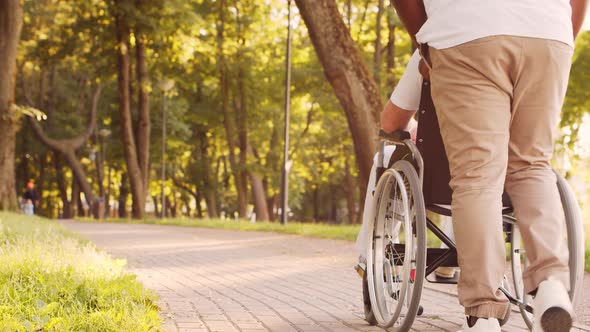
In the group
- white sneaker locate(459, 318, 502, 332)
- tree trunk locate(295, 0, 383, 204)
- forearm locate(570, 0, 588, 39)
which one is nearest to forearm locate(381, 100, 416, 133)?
forearm locate(570, 0, 588, 39)

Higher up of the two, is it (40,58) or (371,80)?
(40,58)

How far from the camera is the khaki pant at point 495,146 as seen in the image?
3471 mm

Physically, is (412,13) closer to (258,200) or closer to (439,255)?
(439,255)

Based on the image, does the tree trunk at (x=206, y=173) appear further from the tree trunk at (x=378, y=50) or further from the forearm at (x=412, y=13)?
the forearm at (x=412, y=13)

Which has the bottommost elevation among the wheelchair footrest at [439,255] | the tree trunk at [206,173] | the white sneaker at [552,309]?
the white sneaker at [552,309]

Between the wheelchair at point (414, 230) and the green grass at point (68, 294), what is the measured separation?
119 centimetres

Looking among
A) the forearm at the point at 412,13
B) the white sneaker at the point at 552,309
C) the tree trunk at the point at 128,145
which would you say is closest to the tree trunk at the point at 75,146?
the tree trunk at the point at 128,145

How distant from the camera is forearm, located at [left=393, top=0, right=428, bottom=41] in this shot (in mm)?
3811

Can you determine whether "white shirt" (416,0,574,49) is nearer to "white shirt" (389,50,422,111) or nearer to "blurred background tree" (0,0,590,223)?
"white shirt" (389,50,422,111)

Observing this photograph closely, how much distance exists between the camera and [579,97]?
22250 mm

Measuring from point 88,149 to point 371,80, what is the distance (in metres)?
33.8

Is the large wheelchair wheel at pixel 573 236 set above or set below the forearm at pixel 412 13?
below

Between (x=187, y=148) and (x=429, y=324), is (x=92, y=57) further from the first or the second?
(x=429, y=324)

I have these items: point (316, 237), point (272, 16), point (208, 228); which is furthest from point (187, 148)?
point (316, 237)
